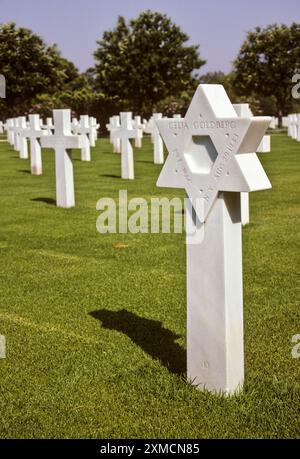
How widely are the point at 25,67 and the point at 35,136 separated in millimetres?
37568

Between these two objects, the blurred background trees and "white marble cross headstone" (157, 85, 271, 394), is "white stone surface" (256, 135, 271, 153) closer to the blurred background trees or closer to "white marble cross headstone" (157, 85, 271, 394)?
"white marble cross headstone" (157, 85, 271, 394)

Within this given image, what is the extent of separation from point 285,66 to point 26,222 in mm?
46406

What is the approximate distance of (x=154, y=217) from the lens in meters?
10.9

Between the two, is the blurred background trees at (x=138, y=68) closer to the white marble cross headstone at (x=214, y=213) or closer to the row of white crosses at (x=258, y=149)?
the row of white crosses at (x=258, y=149)

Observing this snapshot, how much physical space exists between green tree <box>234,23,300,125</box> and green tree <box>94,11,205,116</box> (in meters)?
3.84

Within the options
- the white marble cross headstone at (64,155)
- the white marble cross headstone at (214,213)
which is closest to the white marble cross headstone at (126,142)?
the white marble cross headstone at (64,155)

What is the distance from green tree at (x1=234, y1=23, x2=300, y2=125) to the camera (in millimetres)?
53719

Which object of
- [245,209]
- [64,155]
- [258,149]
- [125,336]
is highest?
[258,149]

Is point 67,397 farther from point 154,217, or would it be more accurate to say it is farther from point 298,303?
point 154,217

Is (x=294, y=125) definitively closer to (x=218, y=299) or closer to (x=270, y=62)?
(x=270, y=62)

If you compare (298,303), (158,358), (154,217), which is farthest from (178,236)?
(158,358)

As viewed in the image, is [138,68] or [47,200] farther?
[138,68]

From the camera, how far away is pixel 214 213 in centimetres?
380

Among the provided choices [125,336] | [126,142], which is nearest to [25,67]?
[126,142]
